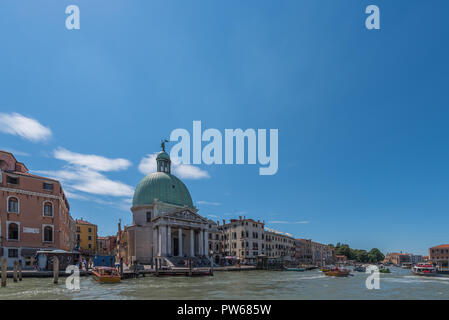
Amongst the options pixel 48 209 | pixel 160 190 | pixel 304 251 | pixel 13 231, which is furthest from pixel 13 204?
pixel 304 251

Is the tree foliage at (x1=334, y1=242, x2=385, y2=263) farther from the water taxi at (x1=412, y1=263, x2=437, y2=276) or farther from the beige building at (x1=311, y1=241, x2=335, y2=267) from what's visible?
the water taxi at (x1=412, y1=263, x2=437, y2=276)

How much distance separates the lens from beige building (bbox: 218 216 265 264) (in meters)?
78.1

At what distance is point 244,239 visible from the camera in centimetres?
7825

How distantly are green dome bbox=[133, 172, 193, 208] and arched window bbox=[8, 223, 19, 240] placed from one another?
30.2 m

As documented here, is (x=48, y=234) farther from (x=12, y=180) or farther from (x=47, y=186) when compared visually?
(x=12, y=180)

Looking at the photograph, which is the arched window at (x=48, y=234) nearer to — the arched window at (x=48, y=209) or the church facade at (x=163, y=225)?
the arched window at (x=48, y=209)

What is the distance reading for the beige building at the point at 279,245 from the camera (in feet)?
285

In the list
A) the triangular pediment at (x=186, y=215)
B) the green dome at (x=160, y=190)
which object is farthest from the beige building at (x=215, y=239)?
the triangular pediment at (x=186, y=215)

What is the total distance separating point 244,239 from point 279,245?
758 inches
